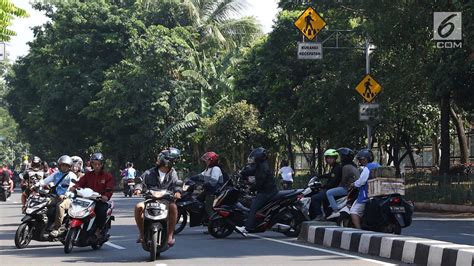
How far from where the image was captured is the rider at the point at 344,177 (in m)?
17.1

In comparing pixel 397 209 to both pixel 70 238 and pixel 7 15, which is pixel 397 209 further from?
pixel 7 15

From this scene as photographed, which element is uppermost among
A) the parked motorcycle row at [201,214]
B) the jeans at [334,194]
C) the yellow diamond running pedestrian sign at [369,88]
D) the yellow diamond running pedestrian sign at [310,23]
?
the yellow diamond running pedestrian sign at [310,23]

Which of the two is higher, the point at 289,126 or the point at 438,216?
the point at 289,126

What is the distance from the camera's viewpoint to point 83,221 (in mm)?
14297

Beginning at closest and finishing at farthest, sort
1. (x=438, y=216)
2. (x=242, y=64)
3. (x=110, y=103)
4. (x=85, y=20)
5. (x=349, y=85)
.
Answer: (x=438, y=216) < (x=349, y=85) < (x=242, y=64) < (x=110, y=103) < (x=85, y=20)

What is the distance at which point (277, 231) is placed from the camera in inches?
695

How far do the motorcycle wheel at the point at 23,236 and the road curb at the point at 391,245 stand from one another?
500cm

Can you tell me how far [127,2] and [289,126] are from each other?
28518 mm

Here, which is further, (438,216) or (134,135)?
(134,135)

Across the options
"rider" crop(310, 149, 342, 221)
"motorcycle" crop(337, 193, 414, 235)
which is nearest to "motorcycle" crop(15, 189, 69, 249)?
"rider" crop(310, 149, 342, 221)

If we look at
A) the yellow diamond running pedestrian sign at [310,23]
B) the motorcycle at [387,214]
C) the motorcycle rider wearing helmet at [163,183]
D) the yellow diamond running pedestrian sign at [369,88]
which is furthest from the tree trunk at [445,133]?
the motorcycle rider wearing helmet at [163,183]

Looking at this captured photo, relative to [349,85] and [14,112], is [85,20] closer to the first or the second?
[14,112]

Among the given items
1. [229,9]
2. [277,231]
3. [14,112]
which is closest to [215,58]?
[229,9]

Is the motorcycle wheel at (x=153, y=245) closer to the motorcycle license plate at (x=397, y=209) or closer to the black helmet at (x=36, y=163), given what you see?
the motorcycle license plate at (x=397, y=209)
